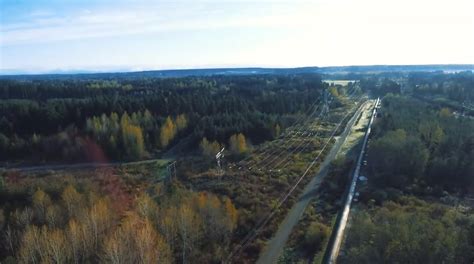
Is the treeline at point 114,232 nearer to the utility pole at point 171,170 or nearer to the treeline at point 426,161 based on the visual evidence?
the utility pole at point 171,170

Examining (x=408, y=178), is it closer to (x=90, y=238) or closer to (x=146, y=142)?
(x=90, y=238)

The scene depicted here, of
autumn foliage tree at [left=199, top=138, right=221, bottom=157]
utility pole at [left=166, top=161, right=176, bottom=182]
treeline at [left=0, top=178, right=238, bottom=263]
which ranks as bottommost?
utility pole at [left=166, top=161, right=176, bottom=182]

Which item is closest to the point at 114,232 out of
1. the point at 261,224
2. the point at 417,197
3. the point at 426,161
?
the point at 261,224

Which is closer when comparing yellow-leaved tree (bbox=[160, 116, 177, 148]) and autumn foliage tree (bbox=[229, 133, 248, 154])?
autumn foliage tree (bbox=[229, 133, 248, 154])

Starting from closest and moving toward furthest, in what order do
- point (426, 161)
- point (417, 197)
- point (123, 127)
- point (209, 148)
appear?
point (417, 197) → point (426, 161) → point (209, 148) → point (123, 127)

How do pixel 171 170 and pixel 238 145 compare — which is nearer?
pixel 171 170

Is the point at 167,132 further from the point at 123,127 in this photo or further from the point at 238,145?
the point at 238,145

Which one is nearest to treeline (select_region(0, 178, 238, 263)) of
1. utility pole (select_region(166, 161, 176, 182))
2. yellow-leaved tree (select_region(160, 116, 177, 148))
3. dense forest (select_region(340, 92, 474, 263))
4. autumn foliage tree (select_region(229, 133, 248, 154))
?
dense forest (select_region(340, 92, 474, 263))

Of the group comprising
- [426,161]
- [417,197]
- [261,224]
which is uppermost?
[426,161]

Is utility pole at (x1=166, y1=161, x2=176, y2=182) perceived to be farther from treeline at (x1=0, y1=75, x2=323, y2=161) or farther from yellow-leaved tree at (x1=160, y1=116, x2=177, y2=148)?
yellow-leaved tree at (x1=160, y1=116, x2=177, y2=148)

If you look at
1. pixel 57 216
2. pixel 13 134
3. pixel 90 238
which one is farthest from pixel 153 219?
pixel 13 134
